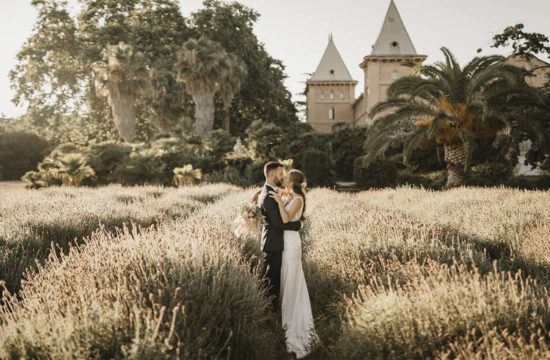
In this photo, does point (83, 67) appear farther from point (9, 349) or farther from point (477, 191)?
point (9, 349)

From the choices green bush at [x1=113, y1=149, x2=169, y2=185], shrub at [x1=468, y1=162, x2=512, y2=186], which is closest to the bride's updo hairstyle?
shrub at [x1=468, y1=162, x2=512, y2=186]

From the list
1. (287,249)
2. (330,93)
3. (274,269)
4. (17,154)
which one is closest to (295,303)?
(274,269)

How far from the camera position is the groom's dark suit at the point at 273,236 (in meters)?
5.09

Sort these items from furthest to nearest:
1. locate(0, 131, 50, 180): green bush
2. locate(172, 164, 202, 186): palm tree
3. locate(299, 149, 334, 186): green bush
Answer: locate(0, 131, 50, 180): green bush
locate(172, 164, 202, 186): palm tree
locate(299, 149, 334, 186): green bush

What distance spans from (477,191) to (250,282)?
948cm

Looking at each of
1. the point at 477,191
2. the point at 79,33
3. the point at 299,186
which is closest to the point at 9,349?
the point at 299,186

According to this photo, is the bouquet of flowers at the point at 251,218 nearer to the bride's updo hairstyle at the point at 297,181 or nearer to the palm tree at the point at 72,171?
the bride's updo hairstyle at the point at 297,181

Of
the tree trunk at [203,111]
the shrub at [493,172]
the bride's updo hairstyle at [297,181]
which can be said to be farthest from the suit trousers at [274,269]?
the tree trunk at [203,111]

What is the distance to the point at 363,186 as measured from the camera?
2066cm

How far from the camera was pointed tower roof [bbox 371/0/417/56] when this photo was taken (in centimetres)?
4238

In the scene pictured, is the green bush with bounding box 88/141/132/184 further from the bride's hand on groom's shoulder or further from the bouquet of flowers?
the bride's hand on groom's shoulder

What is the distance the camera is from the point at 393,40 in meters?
42.9

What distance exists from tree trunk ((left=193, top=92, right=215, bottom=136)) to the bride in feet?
90.7

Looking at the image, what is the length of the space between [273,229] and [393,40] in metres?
Result: 41.7
